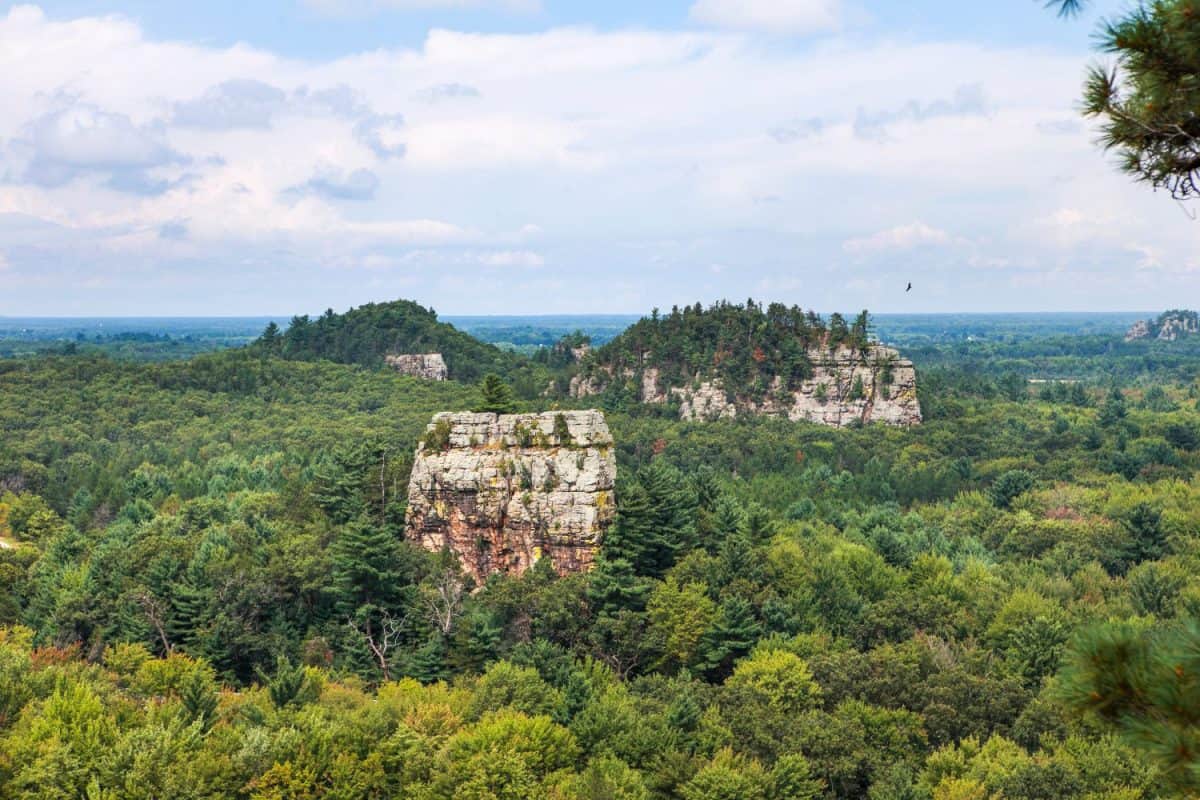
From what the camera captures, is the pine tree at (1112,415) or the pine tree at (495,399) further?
the pine tree at (1112,415)

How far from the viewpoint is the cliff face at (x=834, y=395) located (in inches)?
3605

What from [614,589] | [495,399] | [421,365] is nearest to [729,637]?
[614,589]

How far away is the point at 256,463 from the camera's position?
73375 millimetres

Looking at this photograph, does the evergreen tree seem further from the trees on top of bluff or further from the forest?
the trees on top of bluff

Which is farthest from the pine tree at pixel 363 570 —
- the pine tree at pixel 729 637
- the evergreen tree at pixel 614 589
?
the pine tree at pixel 729 637

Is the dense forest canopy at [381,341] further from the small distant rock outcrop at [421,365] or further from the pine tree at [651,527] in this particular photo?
the pine tree at [651,527]

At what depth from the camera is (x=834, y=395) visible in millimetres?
93938

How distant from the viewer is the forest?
77.7ft

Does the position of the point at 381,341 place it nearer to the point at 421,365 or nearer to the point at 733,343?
the point at 421,365

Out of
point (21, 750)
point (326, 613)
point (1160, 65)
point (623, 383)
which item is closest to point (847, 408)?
point (623, 383)

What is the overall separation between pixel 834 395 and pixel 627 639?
62.2 metres

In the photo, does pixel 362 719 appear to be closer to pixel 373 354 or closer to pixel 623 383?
pixel 623 383

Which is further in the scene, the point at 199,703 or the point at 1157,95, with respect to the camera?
the point at 199,703

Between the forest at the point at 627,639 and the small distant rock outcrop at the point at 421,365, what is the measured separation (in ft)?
141
